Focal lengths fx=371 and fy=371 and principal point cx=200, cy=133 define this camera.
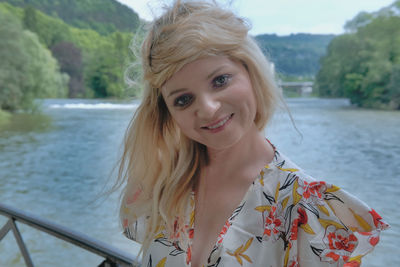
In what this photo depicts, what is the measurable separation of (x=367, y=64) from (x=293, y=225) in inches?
200

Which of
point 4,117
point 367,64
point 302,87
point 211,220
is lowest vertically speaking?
point 4,117

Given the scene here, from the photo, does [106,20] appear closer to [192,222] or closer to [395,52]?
[395,52]

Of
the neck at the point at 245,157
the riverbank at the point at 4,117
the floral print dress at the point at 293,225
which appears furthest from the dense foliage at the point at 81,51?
the floral print dress at the point at 293,225

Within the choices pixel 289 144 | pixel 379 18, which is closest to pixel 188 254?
pixel 379 18

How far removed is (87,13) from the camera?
8508mm

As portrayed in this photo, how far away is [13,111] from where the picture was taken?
8273 millimetres

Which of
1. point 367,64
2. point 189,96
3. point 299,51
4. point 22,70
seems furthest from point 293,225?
point 22,70

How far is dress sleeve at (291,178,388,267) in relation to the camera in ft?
1.89

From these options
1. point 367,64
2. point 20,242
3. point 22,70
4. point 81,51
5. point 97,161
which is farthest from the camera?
point 81,51

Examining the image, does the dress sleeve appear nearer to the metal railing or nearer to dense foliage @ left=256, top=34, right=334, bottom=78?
the metal railing

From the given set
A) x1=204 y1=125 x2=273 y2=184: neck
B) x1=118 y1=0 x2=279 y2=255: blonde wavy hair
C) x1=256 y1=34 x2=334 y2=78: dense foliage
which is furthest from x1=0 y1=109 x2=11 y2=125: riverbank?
x1=204 y1=125 x2=273 y2=184: neck

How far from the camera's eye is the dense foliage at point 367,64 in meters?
4.83

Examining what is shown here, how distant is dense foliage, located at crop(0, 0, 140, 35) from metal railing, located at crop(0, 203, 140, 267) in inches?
234

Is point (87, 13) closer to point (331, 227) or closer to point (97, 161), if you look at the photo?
point (97, 161)
